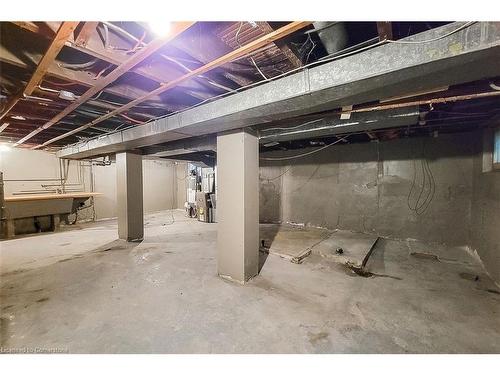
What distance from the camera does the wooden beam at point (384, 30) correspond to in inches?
44.7

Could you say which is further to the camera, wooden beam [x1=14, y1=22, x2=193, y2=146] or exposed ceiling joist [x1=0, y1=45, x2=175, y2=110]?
exposed ceiling joist [x1=0, y1=45, x2=175, y2=110]

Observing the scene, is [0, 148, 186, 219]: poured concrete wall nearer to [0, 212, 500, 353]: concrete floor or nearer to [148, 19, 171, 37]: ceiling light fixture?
[0, 212, 500, 353]: concrete floor

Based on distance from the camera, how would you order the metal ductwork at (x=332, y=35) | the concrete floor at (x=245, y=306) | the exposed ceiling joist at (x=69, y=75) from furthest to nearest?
the concrete floor at (x=245, y=306) < the exposed ceiling joist at (x=69, y=75) < the metal ductwork at (x=332, y=35)

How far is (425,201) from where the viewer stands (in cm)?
434

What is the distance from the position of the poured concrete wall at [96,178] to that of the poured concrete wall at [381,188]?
16.3ft

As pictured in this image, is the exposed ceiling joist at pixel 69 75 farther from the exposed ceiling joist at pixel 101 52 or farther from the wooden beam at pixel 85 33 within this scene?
the wooden beam at pixel 85 33

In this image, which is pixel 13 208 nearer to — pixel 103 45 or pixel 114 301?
pixel 114 301

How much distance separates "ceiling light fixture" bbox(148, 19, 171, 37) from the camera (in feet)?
3.76

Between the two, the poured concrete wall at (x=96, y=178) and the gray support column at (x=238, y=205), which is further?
the poured concrete wall at (x=96, y=178)

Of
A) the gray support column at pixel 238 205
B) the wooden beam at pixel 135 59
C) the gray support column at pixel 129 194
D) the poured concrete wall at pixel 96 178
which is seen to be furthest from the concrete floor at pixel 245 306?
the poured concrete wall at pixel 96 178

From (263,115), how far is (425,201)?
4.12 m

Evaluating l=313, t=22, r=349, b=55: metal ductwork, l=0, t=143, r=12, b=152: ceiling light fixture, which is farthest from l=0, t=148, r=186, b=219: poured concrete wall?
l=313, t=22, r=349, b=55: metal ductwork

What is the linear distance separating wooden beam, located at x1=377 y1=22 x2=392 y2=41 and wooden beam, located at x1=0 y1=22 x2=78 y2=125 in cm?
158

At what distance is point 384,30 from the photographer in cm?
117
